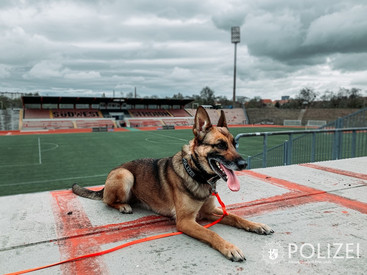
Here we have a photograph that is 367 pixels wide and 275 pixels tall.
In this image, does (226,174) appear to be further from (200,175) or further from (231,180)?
(200,175)

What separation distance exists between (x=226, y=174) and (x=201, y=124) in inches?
22.6

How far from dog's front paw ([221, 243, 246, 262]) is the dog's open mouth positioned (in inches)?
19.7

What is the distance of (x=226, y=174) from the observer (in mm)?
2557

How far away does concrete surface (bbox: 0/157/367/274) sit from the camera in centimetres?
208

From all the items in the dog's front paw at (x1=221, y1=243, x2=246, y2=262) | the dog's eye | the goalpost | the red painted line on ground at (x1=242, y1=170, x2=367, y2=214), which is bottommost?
the goalpost

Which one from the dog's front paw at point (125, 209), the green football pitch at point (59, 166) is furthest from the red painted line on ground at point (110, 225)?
the green football pitch at point (59, 166)

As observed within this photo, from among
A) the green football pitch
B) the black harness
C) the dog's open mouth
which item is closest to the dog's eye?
the dog's open mouth

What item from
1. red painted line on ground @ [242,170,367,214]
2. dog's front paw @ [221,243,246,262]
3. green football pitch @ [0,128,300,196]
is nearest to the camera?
dog's front paw @ [221,243,246,262]

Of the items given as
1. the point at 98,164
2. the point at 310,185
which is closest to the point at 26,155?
the point at 98,164

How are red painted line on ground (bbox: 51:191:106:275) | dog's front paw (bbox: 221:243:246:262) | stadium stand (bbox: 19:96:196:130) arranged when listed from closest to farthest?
red painted line on ground (bbox: 51:191:106:275) → dog's front paw (bbox: 221:243:246:262) → stadium stand (bbox: 19:96:196:130)

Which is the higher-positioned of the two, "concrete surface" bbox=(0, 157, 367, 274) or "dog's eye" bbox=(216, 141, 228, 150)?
"dog's eye" bbox=(216, 141, 228, 150)

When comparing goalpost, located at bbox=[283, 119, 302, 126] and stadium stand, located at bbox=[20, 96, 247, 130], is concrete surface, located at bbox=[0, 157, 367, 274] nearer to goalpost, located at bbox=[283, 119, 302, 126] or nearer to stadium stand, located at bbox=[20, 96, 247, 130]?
stadium stand, located at bbox=[20, 96, 247, 130]

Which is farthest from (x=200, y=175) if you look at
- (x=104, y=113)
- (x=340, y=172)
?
(x=104, y=113)

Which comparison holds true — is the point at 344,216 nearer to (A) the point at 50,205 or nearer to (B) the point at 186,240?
(B) the point at 186,240
